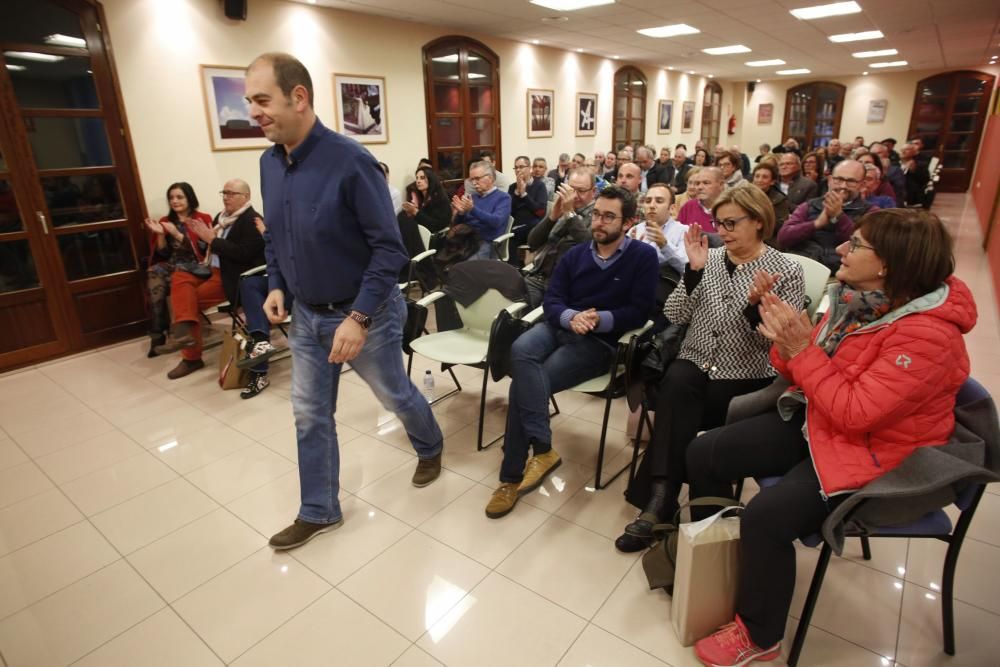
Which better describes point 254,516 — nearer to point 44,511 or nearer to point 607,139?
Answer: point 44,511

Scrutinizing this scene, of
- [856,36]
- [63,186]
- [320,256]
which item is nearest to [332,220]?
[320,256]

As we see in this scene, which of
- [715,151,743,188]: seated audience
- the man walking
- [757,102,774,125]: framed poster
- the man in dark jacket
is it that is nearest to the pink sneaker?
the man walking

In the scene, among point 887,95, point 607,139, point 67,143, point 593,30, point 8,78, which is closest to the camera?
point 8,78

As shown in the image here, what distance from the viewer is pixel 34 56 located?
382 centimetres

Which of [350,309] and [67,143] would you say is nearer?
[350,309]

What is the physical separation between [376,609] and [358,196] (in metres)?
1.39

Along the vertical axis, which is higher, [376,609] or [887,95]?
[887,95]

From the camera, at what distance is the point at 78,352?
4.31 meters

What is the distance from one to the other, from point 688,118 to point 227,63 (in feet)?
35.9

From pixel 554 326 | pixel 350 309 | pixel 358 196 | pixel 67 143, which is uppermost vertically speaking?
pixel 67 143

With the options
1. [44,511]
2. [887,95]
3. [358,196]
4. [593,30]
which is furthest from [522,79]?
[887,95]

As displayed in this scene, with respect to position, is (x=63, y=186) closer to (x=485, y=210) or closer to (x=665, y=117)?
(x=485, y=210)

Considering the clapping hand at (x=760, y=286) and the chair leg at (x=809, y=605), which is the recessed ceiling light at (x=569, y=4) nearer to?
the clapping hand at (x=760, y=286)

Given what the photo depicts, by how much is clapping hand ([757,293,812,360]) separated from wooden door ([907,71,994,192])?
15.6 metres
